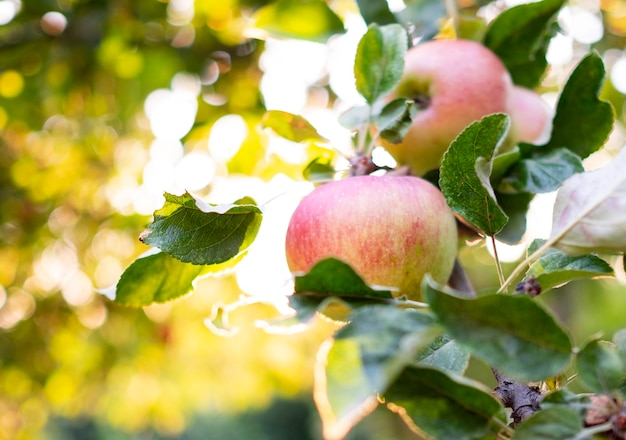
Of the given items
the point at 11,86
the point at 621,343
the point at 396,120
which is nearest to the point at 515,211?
the point at 396,120

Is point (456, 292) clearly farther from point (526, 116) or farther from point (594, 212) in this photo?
point (526, 116)

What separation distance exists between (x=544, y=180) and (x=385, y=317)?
12.4 inches

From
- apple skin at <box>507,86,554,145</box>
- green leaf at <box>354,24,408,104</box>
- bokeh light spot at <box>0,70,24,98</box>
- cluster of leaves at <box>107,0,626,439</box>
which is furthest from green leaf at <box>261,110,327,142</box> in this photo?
bokeh light spot at <box>0,70,24,98</box>

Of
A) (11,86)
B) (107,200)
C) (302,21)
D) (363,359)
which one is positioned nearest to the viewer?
(363,359)

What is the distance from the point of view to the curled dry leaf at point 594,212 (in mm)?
445

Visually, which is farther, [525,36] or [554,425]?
[525,36]

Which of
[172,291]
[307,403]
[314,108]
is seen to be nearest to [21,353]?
[314,108]

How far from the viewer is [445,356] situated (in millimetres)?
478

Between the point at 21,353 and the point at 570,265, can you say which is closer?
the point at 570,265

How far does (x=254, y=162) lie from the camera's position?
1560 millimetres

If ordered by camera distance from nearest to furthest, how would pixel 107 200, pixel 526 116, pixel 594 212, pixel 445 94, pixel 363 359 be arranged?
1. pixel 363 359
2. pixel 594 212
3. pixel 445 94
4. pixel 526 116
5. pixel 107 200

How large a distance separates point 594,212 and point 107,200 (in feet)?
6.27

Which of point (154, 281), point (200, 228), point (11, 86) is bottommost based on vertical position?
point (11, 86)

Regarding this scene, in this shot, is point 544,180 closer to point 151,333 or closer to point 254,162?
point 254,162
